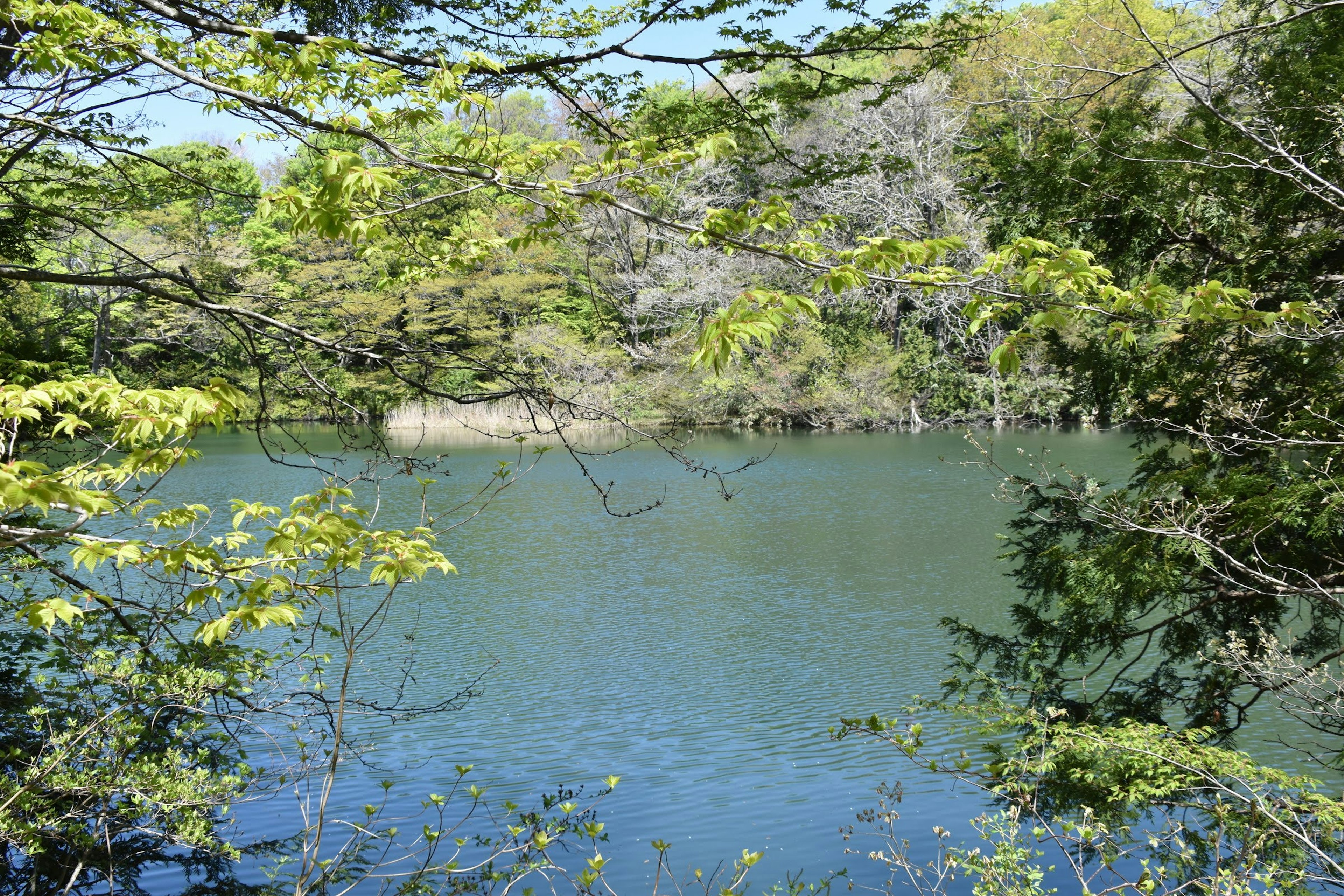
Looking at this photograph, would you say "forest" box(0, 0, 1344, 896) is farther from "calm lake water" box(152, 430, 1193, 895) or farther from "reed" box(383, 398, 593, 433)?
"reed" box(383, 398, 593, 433)

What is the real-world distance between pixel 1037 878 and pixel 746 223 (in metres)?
1.92

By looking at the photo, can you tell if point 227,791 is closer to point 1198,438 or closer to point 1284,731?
point 1198,438

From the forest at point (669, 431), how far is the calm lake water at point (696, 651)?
0.25 metres

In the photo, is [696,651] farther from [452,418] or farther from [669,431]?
[452,418]

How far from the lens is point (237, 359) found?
488 cm

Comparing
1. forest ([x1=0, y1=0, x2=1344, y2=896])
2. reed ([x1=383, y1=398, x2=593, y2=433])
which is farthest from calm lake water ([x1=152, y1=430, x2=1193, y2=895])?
reed ([x1=383, y1=398, x2=593, y2=433])

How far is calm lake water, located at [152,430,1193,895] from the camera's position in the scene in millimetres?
4391

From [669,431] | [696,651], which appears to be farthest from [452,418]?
[669,431]

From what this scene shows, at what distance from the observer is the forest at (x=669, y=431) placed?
248cm

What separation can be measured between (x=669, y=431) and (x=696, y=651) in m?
3.55

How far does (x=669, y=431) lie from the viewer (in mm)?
3715

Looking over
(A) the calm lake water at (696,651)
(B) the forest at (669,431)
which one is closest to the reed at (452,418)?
(A) the calm lake water at (696,651)

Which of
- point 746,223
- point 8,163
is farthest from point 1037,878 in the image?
point 8,163

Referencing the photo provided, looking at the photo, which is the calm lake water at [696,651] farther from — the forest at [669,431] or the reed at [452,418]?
the reed at [452,418]
